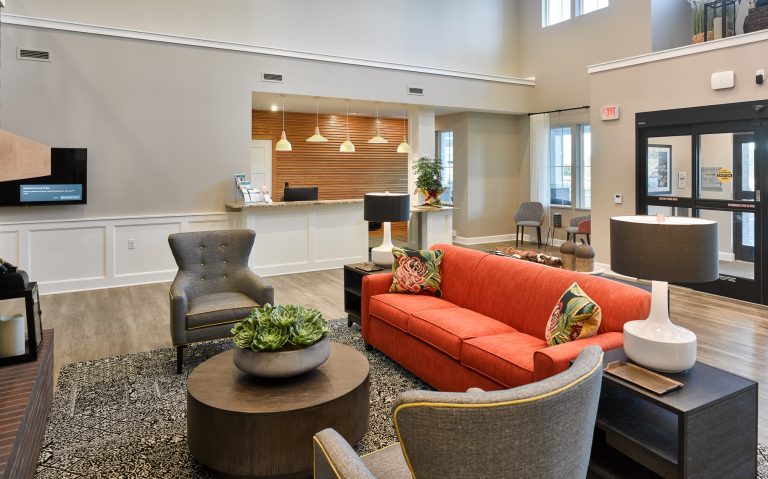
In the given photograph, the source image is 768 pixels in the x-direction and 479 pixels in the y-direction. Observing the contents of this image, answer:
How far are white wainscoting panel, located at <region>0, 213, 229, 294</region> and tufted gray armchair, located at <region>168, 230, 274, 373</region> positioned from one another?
2849 millimetres

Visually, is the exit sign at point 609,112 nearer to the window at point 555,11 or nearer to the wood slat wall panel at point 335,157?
the window at point 555,11

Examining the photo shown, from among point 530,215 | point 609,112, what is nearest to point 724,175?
point 609,112

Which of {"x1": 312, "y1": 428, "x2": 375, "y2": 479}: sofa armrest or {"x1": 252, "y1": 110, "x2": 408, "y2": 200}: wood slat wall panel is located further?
{"x1": 252, "y1": 110, "x2": 408, "y2": 200}: wood slat wall panel

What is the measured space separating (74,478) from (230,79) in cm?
573

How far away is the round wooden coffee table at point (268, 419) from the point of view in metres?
2.15

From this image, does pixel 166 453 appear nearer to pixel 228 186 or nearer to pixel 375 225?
pixel 228 186

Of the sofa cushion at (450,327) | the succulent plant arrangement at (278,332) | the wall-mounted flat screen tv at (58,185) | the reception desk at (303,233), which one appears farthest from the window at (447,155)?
the succulent plant arrangement at (278,332)

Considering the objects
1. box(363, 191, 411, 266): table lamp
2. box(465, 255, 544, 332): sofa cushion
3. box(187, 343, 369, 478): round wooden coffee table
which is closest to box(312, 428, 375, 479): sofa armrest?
box(187, 343, 369, 478): round wooden coffee table

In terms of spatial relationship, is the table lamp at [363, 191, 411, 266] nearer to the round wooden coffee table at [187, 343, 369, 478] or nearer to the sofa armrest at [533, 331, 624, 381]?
the round wooden coffee table at [187, 343, 369, 478]

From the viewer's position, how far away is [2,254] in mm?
5699

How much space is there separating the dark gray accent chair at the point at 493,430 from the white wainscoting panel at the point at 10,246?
6.26m

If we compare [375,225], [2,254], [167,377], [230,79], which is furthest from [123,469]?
[375,225]

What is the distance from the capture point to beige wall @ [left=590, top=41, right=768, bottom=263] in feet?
18.1

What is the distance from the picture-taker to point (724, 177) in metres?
5.69
